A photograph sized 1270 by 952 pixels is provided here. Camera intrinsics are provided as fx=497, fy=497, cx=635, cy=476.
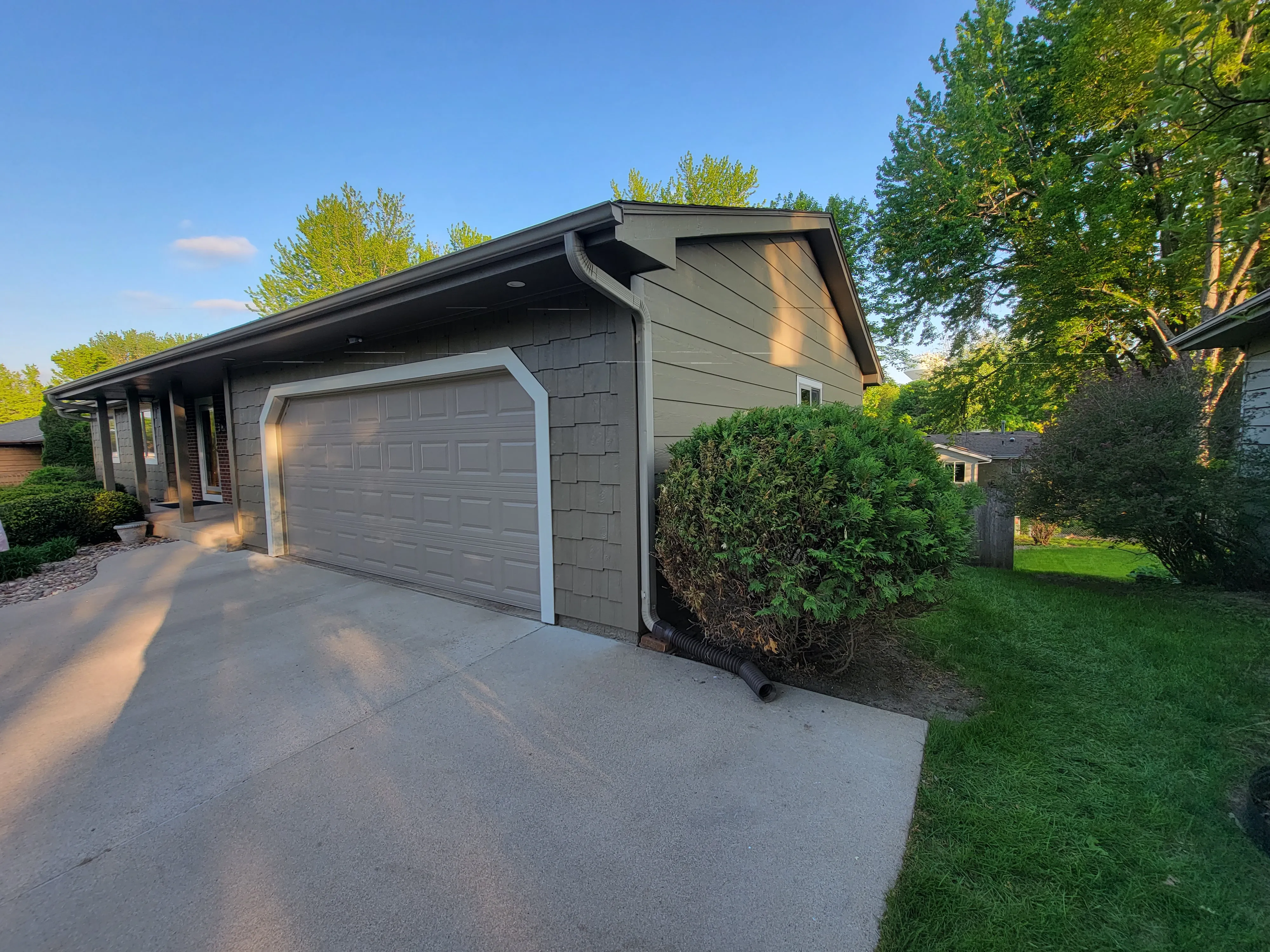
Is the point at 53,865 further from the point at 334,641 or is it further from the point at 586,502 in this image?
the point at 586,502

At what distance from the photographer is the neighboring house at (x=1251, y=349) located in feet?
17.3

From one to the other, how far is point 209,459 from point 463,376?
33.4 ft

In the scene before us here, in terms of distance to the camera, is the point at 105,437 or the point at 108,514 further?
the point at 105,437

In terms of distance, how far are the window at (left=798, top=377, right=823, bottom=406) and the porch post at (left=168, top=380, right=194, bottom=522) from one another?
31.5 feet

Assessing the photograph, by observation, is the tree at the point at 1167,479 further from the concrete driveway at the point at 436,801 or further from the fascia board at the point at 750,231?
the concrete driveway at the point at 436,801

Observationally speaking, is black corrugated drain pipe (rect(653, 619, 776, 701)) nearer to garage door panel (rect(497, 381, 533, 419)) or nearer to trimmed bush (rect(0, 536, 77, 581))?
garage door panel (rect(497, 381, 533, 419))

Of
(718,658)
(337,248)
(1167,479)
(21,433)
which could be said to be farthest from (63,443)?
(1167,479)

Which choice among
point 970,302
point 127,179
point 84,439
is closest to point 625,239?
point 127,179

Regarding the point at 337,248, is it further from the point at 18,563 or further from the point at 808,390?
the point at 808,390

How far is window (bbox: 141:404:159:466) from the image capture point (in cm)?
1159

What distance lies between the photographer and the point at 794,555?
2650 millimetres

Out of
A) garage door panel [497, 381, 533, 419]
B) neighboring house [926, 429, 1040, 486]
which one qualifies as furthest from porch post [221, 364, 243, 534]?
neighboring house [926, 429, 1040, 486]

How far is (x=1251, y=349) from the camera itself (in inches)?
229

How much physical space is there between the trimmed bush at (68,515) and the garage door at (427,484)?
16.1ft
